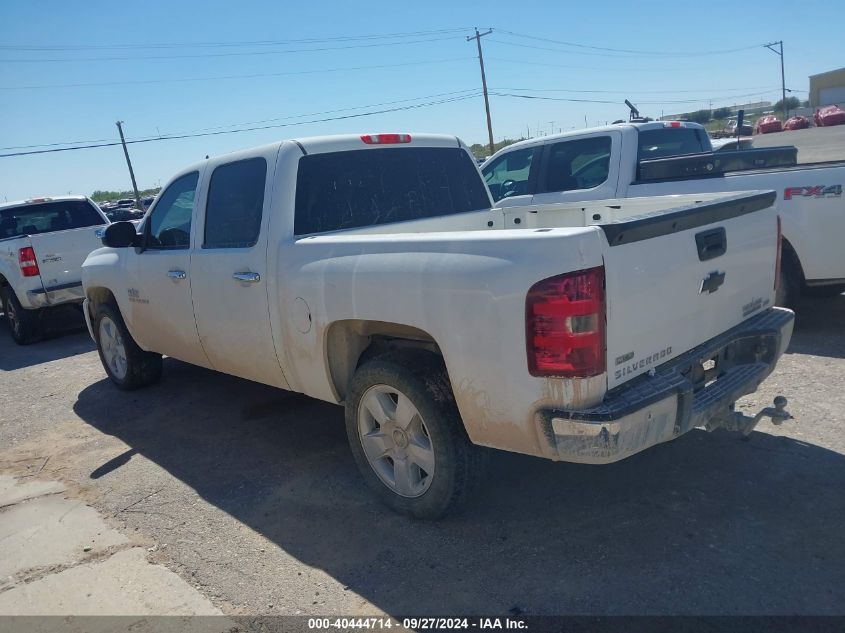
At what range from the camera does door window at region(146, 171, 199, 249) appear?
16.9 feet

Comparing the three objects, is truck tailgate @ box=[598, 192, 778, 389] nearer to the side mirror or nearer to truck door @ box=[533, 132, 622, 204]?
truck door @ box=[533, 132, 622, 204]

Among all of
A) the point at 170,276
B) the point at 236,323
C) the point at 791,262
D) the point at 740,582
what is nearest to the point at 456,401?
the point at 740,582

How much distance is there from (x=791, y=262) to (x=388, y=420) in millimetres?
4298

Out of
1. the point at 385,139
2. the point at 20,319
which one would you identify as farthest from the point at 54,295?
the point at 385,139

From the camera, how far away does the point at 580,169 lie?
24.6ft

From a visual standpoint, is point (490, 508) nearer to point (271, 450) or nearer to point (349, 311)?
point (349, 311)

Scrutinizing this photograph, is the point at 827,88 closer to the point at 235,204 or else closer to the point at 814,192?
the point at 814,192

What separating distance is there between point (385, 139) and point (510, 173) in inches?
146

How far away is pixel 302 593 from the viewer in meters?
3.18

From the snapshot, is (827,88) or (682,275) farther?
(827,88)

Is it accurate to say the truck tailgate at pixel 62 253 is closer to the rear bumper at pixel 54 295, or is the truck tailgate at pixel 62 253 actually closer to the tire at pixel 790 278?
the rear bumper at pixel 54 295

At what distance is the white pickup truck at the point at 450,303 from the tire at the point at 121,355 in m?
0.95

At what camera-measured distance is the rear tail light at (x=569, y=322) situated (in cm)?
275

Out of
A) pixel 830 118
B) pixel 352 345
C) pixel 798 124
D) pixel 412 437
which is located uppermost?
pixel 352 345
